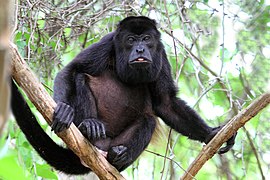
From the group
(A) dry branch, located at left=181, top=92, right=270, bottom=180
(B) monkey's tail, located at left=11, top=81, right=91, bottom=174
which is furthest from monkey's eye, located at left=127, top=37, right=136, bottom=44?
(A) dry branch, located at left=181, top=92, right=270, bottom=180

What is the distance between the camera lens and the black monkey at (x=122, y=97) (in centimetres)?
277

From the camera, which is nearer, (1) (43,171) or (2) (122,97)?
(1) (43,171)

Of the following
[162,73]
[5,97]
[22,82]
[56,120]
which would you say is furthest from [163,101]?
[5,97]

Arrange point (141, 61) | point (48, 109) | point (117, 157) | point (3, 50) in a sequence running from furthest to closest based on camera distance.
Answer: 1. point (141, 61)
2. point (117, 157)
3. point (48, 109)
4. point (3, 50)

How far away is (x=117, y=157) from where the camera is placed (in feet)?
9.00

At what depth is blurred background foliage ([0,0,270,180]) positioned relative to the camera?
350 cm

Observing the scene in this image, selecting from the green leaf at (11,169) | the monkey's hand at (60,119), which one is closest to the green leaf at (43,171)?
the monkey's hand at (60,119)

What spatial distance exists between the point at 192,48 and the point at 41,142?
216 cm

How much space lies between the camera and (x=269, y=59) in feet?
13.8

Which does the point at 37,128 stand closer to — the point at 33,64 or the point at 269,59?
the point at 33,64

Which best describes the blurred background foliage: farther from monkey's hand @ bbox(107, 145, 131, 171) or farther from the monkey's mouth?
monkey's hand @ bbox(107, 145, 131, 171)

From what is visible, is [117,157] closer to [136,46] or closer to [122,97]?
[122,97]

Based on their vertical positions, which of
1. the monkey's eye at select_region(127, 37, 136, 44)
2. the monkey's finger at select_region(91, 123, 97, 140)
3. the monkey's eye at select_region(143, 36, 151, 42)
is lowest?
the monkey's finger at select_region(91, 123, 97, 140)

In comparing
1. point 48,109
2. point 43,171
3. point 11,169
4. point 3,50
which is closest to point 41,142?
point 43,171
